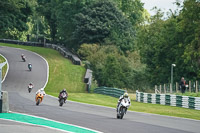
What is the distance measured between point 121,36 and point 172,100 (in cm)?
4864

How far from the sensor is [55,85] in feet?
195

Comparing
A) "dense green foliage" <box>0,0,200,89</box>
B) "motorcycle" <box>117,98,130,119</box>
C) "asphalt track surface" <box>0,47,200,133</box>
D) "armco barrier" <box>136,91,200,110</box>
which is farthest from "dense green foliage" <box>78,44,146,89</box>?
"motorcycle" <box>117,98,130,119</box>

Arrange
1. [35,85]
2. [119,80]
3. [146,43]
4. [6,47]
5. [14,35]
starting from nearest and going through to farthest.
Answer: [35,85]
[119,80]
[146,43]
[6,47]
[14,35]

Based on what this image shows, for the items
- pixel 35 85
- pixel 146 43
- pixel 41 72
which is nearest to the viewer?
pixel 35 85

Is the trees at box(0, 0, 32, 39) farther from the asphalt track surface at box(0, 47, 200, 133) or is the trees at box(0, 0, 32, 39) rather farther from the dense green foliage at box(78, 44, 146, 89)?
the dense green foliage at box(78, 44, 146, 89)

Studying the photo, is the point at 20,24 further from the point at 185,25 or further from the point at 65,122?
the point at 65,122

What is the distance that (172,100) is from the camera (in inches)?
1501

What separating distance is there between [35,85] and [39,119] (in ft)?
124

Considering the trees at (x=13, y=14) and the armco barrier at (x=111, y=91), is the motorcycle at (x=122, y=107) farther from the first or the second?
the trees at (x=13, y=14)

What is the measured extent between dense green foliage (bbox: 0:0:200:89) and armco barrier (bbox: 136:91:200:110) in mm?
15334

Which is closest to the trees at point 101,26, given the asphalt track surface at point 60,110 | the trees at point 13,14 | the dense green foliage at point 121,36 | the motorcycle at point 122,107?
the dense green foliage at point 121,36

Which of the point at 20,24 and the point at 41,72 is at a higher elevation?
the point at 20,24

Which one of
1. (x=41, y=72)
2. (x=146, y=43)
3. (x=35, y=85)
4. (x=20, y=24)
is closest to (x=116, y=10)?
(x=146, y=43)

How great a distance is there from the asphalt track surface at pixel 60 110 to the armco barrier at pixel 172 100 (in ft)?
23.9
